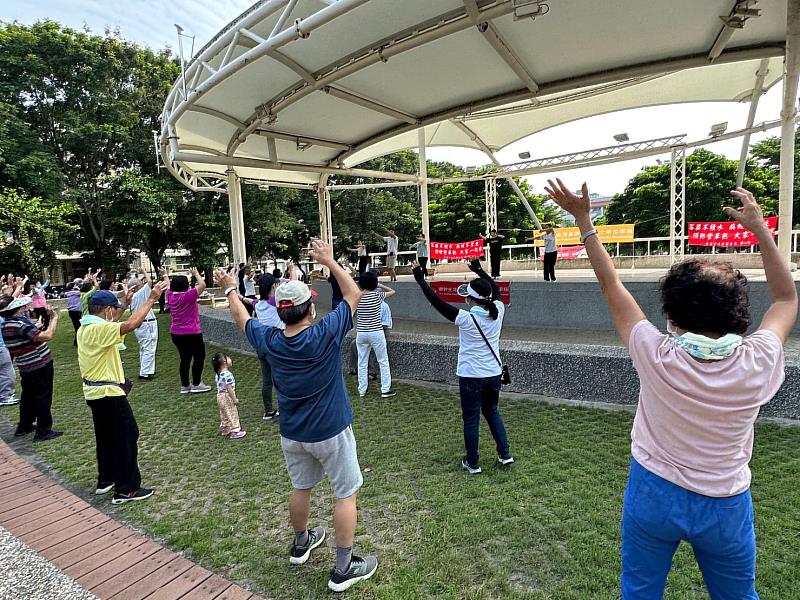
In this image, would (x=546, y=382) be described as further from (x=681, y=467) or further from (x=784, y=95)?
(x=784, y=95)

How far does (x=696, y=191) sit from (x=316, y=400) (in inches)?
1325

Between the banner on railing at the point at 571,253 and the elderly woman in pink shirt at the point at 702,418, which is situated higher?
the banner on railing at the point at 571,253

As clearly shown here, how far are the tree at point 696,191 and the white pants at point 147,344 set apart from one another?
2817 cm

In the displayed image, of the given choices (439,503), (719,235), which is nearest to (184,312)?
(439,503)

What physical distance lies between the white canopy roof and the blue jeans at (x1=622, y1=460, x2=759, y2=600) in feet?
18.4

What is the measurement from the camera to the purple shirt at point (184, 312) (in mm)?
6371

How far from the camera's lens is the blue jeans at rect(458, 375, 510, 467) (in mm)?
3809

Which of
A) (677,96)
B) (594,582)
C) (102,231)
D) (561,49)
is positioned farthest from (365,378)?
(102,231)

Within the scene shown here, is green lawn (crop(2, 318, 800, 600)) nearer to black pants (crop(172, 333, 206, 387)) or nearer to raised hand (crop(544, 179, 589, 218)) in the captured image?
black pants (crop(172, 333, 206, 387))

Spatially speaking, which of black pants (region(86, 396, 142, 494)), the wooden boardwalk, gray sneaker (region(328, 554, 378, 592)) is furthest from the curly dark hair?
black pants (region(86, 396, 142, 494))

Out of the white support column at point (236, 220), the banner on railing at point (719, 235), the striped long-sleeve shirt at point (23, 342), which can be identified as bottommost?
the striped long-sleeve shirt at point (23, 342)

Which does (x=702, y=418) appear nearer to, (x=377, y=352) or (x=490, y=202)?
(x=377, y=352)

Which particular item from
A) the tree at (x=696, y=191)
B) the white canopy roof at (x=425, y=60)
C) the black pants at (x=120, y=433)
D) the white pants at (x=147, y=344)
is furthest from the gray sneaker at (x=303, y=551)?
the tree at (x=696, y=191)

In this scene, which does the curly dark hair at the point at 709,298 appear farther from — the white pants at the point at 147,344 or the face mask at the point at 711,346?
the white pants at the point at 147,344
